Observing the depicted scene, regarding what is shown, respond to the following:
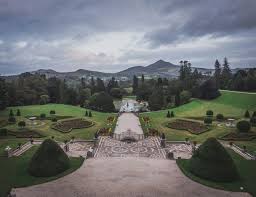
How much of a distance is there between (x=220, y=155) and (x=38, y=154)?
16.5 meters

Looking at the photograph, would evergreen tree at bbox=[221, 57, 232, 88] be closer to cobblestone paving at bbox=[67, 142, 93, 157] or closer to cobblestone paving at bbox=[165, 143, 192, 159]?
cobblestone paving at bbox=[165, 143, 192, 159]

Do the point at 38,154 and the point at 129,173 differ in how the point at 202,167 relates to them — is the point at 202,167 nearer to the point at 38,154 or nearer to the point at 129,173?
the point at 129,173

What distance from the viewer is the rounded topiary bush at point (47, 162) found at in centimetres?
2362

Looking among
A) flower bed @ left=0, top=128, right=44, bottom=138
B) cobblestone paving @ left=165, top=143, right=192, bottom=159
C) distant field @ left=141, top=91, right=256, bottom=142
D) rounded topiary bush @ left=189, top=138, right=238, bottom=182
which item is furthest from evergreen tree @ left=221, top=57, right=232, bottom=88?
rounded topiary bush @ left=189, top=138, right=238, bottom=182

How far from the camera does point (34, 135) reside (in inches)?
1622

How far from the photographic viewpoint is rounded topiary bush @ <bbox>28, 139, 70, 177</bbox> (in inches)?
930

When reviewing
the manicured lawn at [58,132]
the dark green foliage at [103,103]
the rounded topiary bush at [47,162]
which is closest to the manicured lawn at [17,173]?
the rounded topiary bush at [47,162]

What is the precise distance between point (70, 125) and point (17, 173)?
79.2 feet

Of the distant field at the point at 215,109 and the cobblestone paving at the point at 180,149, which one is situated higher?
the distant field at the point at 215,109

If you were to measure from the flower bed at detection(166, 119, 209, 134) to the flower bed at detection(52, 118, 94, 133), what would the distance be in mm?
15390

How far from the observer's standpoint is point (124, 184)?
21391 mm

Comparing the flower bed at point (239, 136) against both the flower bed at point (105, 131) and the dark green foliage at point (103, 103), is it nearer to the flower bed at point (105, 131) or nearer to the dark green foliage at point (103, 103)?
the flower bed at point (105, 131)

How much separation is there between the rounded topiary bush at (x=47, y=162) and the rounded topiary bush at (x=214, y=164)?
1230 cm

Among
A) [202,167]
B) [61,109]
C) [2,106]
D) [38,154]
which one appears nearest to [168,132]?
[202,167]
